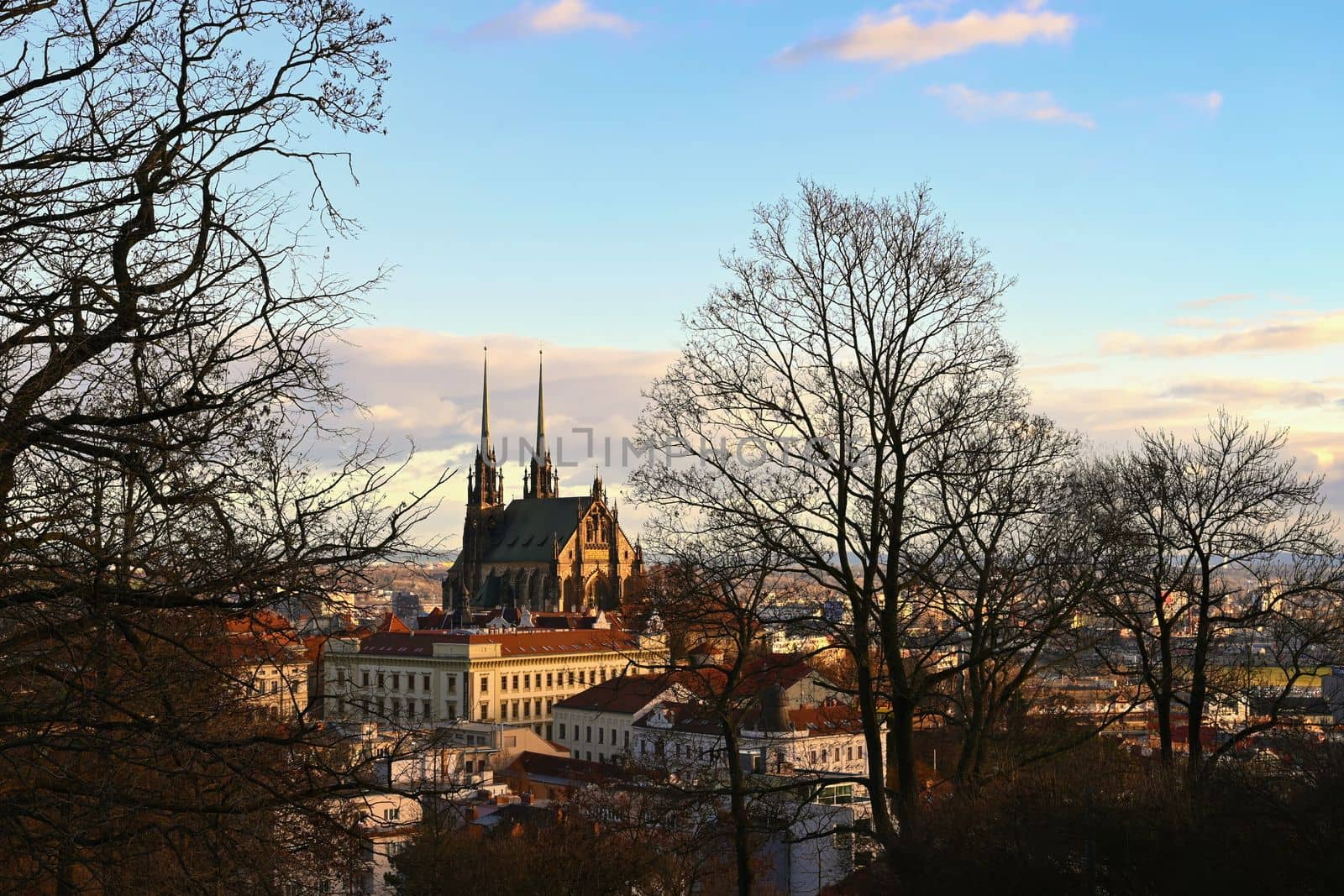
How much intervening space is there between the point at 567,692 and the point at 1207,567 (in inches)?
3427

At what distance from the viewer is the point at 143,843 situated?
21.0 feet

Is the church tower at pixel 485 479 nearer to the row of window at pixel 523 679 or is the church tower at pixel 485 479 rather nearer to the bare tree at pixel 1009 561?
the row of window at pixel 523 679

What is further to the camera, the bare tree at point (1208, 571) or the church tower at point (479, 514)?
the church tower at point (479, 514)

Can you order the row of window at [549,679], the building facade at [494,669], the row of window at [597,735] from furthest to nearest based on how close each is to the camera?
the row of window at [549,679] < the building facade at [494,669] < the row of window at [597,735]

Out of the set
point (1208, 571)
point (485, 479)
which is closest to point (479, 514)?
point (485, 479)

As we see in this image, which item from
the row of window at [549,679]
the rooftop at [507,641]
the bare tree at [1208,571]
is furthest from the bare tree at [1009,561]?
the row of window at [549,679]

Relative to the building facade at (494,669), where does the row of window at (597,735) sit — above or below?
below

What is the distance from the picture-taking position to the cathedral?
126 m

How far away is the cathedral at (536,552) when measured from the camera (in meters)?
126

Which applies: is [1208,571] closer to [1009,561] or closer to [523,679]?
[1009,561]

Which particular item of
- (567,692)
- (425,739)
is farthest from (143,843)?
(567,692)

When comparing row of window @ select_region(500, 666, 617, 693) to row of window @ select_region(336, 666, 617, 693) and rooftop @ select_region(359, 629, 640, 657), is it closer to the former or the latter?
row of window @ select_region(336, 666, 617, 693)

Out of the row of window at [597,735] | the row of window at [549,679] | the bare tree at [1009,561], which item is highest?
the bare tree at [1009,561]

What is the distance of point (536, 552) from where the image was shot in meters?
128
